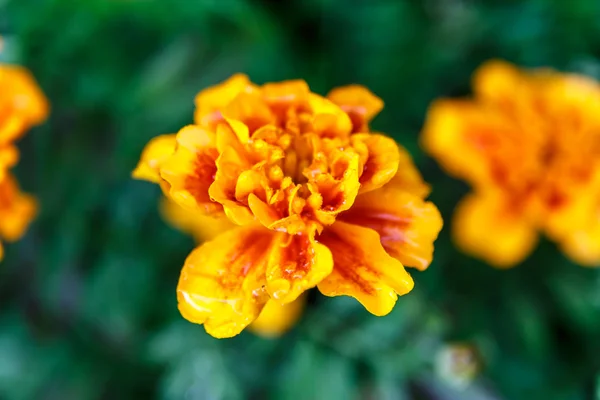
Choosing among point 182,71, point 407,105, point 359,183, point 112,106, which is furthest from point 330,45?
point 359,183

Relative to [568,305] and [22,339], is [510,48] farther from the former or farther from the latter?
[22,339]

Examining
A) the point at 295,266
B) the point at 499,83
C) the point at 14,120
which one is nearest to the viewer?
the point at 295,266

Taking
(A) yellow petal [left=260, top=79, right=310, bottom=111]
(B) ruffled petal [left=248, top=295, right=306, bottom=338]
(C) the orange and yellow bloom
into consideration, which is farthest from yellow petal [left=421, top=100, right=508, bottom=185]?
(C) the orange and yellow bloom

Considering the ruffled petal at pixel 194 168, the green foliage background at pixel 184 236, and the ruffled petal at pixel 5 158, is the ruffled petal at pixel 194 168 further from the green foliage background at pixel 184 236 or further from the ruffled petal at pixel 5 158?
the green foliage background at pixel 184 236

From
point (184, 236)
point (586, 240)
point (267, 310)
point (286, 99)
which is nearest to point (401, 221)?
point (286, 99)

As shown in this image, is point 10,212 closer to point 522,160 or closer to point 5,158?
point 5,158

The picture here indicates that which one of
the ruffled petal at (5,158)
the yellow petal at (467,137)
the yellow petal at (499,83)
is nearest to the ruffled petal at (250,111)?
the ruffled petal at (5,158)
